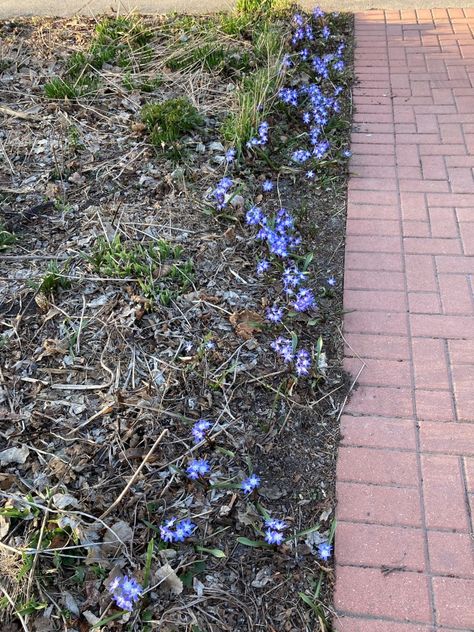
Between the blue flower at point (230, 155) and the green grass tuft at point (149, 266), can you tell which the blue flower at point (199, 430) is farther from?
the blue flower at point (230, 155)

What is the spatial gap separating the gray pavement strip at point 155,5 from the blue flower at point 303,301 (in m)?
4.02

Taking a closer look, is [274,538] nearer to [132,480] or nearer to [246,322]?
[132,480]

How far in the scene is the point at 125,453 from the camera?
2.32m

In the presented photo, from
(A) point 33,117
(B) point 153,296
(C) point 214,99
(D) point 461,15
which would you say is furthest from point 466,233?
(D) point 461,15

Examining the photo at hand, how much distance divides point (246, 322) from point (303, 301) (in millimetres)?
290

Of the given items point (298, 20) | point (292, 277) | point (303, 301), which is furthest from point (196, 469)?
point (298, 20)

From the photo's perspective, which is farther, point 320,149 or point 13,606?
point 320,149

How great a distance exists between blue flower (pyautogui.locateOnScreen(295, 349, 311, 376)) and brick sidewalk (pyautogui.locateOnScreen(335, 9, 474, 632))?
23cm

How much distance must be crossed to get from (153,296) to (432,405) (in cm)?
135

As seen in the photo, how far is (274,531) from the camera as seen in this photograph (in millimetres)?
2145

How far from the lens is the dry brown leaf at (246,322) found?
9.13ft

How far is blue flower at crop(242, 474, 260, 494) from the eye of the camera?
2207 millimetres

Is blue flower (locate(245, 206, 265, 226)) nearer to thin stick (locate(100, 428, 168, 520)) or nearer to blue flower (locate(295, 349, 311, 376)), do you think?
blue flower (locate(295, 349, 311, 376))

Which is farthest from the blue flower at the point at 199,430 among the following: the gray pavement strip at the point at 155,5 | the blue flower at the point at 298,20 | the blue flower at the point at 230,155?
the gray pavement strip at the point at 155,5
